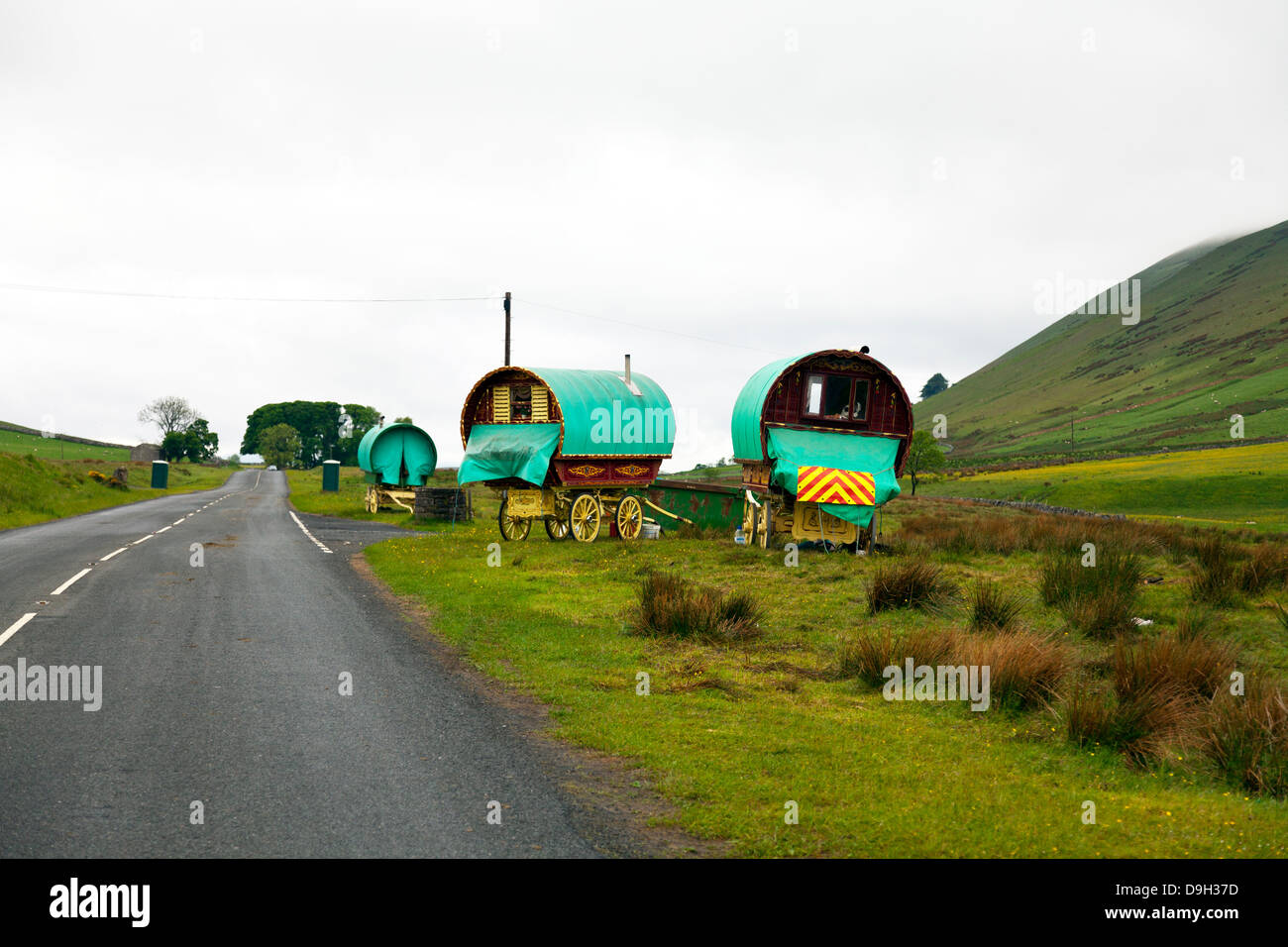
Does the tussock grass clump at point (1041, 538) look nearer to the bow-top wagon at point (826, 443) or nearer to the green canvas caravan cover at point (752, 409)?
the bow-top wagon at point (826, 443)

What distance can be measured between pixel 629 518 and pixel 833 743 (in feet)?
65.9

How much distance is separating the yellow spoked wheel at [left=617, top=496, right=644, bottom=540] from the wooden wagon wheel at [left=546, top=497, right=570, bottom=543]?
5.67ft

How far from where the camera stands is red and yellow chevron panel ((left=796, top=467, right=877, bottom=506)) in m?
22.2

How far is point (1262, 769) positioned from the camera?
6.71 m

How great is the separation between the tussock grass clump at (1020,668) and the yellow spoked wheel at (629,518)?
17989 mm

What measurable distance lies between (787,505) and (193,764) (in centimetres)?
1835

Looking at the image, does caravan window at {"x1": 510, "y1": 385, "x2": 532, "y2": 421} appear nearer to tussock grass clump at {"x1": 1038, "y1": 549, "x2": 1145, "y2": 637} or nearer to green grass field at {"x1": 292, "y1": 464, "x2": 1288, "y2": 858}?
green grass field at {"x1": 292, "y1": 464, "x2": 1288, "y2": 858}

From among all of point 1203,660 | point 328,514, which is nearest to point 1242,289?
point 328,514

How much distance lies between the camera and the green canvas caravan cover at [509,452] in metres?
24.6

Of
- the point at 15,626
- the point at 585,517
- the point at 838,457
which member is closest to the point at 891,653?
the point at 15,626

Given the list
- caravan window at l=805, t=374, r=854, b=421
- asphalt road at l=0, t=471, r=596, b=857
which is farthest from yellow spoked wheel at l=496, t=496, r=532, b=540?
asphalt road at l=0, t=471, r=596, b=857

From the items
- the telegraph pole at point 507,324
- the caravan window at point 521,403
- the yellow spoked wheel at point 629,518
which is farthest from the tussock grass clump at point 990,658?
the telegraph pole at point 507,324

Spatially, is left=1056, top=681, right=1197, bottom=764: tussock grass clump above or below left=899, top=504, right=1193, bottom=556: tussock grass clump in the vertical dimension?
below
